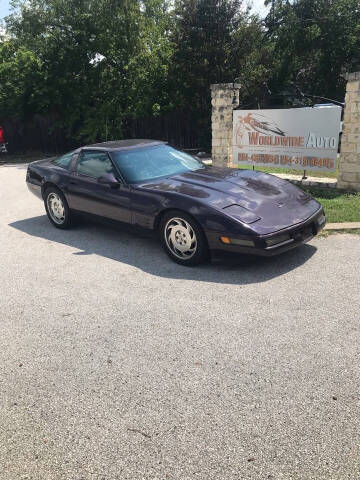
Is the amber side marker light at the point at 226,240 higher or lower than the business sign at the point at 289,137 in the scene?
lower

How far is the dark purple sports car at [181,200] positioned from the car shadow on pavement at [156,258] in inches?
7.5

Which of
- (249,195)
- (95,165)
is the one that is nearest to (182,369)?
(249,195)

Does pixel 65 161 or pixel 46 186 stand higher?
pixel 65 161

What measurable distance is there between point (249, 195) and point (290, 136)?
454cm

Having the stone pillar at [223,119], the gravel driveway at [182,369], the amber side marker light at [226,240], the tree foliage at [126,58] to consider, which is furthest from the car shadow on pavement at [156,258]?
the tree foliage at [126,58]

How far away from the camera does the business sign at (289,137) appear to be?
8.50 meters

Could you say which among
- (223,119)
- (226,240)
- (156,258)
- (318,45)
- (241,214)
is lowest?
(156,258)

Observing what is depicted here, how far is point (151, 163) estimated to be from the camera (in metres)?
5.98

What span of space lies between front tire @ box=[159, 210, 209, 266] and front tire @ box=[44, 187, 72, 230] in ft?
7.14

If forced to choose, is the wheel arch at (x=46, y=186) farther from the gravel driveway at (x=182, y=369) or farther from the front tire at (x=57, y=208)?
the gravel driveway at (x=182, y=369)

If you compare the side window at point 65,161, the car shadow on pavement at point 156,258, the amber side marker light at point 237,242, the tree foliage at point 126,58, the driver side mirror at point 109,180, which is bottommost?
the car shadow on pavement at point 156,258

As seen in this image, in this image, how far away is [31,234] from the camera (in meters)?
6.84

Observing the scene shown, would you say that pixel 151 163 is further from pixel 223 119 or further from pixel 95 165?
pixel 223 119

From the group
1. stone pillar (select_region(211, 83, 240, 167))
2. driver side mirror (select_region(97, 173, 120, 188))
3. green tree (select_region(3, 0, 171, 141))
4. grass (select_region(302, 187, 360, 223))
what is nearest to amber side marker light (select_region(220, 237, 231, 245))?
driver side mirror (select_region(97, 173, 120, 188))
